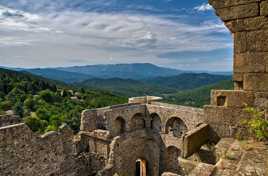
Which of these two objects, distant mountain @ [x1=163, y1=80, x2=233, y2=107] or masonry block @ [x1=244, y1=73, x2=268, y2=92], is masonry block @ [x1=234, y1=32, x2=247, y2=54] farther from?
distant mountain @ [x1=163, y1=80, x2=233, y2=107]

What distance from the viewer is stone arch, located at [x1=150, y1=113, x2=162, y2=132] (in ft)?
60.6

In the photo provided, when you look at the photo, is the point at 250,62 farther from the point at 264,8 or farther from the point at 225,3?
the point at 225,3

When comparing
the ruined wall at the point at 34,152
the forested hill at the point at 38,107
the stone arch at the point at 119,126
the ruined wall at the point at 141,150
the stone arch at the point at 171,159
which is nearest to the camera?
the ruined wall at the point at 34,152

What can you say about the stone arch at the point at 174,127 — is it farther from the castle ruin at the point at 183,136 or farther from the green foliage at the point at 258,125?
the green foliage at the point at 258,125

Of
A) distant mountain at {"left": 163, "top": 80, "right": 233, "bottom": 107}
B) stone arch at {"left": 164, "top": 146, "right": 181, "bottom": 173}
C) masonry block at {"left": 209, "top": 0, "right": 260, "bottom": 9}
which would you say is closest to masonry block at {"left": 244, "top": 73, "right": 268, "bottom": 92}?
masonry block at {"left": 209, "top": 0, "right": 260, "bottom": 9}

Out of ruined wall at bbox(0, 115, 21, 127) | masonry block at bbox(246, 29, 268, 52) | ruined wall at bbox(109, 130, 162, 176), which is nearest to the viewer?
masonry block at bbox(246, 29, 268, 52)

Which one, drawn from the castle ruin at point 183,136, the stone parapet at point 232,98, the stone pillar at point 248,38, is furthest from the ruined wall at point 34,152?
the stone pillar at point 248,38

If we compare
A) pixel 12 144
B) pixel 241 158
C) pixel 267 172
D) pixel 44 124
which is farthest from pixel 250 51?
pixel 44 124

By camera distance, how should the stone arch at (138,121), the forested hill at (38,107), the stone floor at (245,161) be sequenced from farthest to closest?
1. the forested hill at (38,107)
2. the stone arch at (138,121)
3. the stone floor at (245,161)

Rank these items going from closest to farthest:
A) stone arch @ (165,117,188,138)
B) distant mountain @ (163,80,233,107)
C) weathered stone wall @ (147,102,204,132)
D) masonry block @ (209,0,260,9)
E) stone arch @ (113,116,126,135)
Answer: masonry block @ (209,0,260,9) < weathered stone wall @ (147,102,204,132) < stone arch @ (113,116,126,135) < stone arch @ (165,117,188,138) < distant mountain @ (163,80,233,107)

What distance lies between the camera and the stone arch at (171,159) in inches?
705

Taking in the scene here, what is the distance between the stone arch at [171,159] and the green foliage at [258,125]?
1392 cm

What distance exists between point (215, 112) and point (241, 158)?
1698 mm

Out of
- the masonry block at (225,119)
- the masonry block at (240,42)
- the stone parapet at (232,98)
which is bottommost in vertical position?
the masonry block at (225,119)
